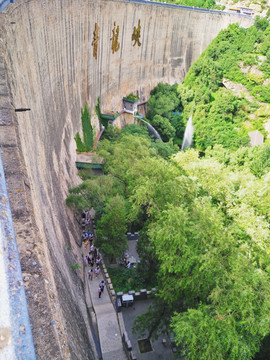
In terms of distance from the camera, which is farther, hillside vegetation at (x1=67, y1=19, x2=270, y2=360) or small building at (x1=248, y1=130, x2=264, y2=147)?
small building at (x1=248, y1=130, x2=264, y2=147)

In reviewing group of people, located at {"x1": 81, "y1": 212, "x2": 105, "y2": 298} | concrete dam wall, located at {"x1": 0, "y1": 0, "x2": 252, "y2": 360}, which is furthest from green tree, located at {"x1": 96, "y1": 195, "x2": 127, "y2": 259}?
concrete dam wall, located at {"x1": 0, "y1": 0, "x2": 252, "y2": 360}

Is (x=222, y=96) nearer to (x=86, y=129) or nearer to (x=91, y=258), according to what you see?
(x=86, y=129)

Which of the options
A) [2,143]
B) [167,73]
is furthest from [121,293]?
[167,73]

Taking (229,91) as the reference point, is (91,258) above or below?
below

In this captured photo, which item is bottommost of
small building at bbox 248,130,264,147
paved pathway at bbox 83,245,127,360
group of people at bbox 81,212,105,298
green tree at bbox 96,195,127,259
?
paved pathway at bbox 83,245,127,360

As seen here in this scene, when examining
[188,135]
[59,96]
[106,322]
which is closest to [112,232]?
[106,322]

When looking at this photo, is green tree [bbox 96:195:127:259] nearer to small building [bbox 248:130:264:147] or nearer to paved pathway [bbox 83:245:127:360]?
paved pathway [bbox 83:245:127:360]
